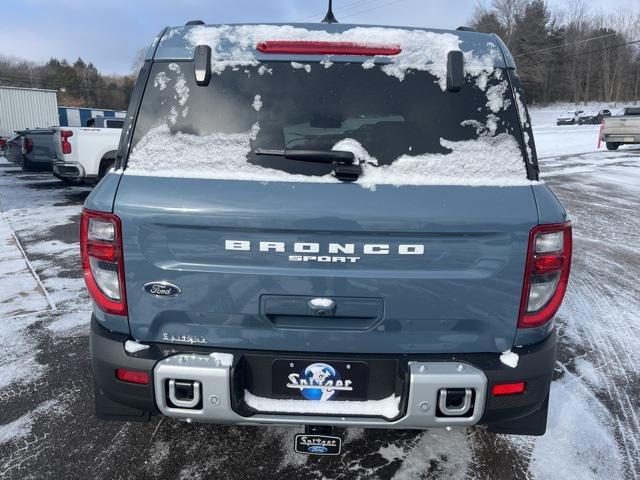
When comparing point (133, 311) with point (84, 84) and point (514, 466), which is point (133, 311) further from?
point (84, 84)

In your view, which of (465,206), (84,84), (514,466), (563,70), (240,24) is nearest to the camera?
(465,206)

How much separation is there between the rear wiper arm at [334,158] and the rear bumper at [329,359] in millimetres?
755

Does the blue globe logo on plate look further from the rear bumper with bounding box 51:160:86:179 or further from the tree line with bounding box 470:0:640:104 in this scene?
the tree line with bounding box 470:0:640:104

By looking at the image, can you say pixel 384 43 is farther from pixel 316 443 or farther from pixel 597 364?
pixel 597 364

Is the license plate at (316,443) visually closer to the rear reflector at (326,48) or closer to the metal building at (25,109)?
the rear reflector at (326,48)

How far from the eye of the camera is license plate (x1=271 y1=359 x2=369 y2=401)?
76.9 inches

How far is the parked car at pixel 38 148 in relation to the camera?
1159cm

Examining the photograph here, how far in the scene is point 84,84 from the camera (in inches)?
3140

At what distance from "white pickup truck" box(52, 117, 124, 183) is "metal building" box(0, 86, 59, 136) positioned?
2246cm

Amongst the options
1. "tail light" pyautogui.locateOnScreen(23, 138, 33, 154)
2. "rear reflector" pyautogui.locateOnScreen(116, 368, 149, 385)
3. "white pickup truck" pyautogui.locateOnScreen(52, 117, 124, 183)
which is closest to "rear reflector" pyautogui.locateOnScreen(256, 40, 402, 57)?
"rear reflector" pyautogui.locateOnScreen(116, 368, 149, 385)

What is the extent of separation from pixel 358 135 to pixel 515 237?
2.52ft

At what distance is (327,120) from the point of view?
2066 millimetres

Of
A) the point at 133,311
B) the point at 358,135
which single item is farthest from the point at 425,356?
the point at 133,311

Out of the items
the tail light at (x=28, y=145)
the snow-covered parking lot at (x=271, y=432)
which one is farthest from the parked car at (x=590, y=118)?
the tail light at (x=28, y=145)
